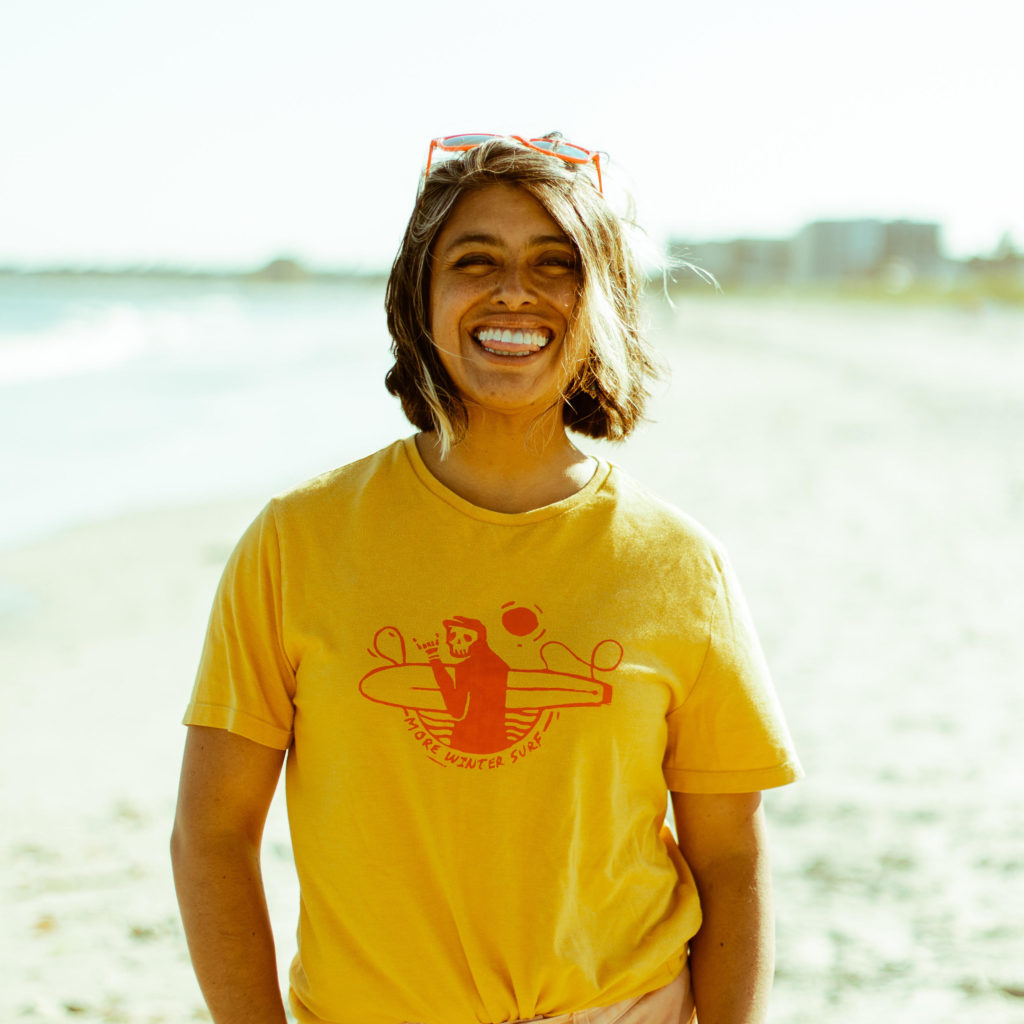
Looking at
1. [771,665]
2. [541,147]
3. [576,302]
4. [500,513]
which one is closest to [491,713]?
[500,513]

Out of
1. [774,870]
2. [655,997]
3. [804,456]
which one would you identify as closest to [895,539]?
[804,456]

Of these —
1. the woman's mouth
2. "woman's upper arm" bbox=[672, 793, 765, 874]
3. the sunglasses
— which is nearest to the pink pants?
"woman's upper arm" bbox=[672, 793, 765, 874]

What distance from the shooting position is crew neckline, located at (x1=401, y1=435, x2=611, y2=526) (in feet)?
4.98

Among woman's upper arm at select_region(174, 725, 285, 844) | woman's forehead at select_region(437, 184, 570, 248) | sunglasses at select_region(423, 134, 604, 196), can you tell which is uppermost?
sunglasses at select_region(423, 134, 604, 196)

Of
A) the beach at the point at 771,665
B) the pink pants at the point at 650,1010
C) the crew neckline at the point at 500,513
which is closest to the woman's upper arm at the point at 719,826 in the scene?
the pink pants at the point at 650,1010

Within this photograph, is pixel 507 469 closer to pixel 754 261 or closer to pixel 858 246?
pixel 754 261

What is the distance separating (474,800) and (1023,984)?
226 cm

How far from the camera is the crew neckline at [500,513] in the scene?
4.98ft

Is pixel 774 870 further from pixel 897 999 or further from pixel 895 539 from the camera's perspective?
pixel 895 539

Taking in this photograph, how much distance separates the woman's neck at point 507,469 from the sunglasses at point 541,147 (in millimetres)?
400

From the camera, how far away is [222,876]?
1.50 metres

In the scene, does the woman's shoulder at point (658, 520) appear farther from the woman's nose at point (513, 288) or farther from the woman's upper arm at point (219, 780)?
the woman's upper arm at point (219, 780)

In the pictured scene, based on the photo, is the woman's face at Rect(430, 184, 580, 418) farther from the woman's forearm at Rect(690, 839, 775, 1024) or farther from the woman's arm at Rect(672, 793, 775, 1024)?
the woman's forearm at Rect(690, 839, 775, 1024)

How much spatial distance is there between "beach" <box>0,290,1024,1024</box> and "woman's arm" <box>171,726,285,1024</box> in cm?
115
